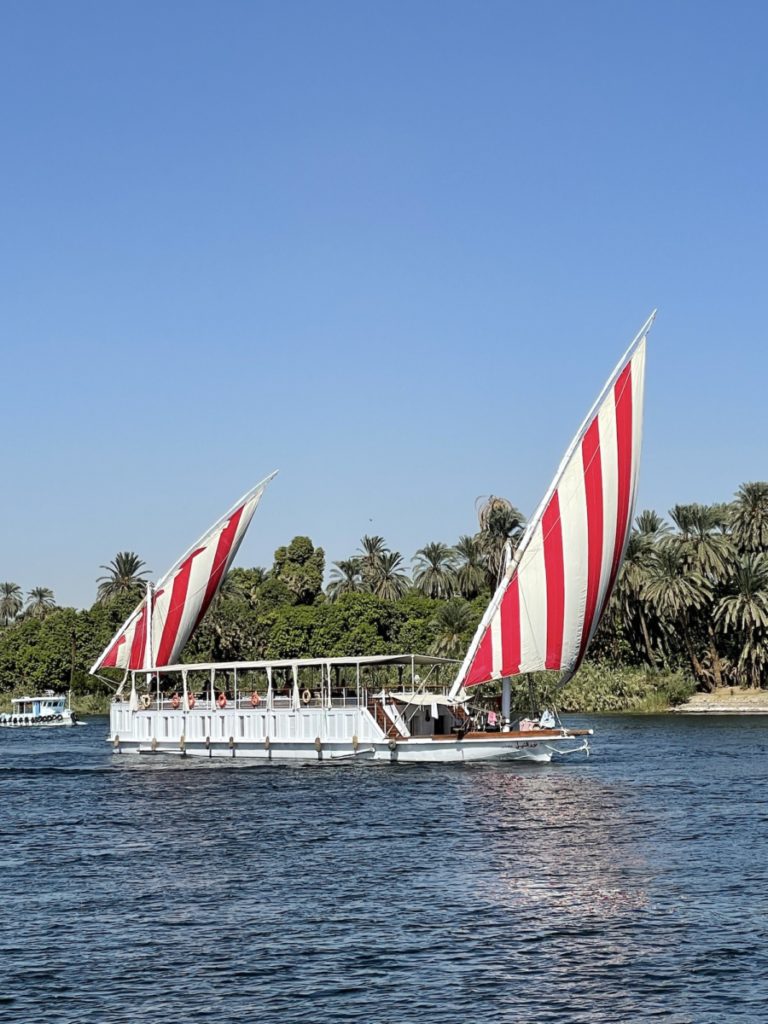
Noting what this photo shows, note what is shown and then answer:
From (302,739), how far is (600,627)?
65177 millimetres

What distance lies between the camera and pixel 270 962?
80.5 feet

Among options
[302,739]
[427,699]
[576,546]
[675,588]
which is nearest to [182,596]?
[302,739]

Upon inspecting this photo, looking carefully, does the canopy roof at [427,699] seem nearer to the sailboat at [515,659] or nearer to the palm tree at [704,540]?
the sailboat at [515,659]

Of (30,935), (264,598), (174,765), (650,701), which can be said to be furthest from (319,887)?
(264,598)

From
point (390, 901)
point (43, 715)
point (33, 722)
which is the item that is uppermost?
point (43, 715)

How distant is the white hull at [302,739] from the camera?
59969 mm

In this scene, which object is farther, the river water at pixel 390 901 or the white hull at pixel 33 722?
the white hull at pixel 33 722

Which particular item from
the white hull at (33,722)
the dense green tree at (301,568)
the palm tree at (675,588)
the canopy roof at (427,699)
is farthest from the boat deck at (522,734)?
the dense green tree at (301,568)

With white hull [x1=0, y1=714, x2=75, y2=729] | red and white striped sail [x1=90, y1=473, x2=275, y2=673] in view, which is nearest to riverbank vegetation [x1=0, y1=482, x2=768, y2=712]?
white hull [x1=0, y1=714, x2=75, y2=729]

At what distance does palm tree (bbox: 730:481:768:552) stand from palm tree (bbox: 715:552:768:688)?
2.52 meters

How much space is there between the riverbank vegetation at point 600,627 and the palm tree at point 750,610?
135 mm

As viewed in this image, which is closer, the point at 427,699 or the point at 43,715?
the point at 427,699

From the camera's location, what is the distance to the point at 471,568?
136875mm

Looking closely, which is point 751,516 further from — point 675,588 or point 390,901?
point 390,901
